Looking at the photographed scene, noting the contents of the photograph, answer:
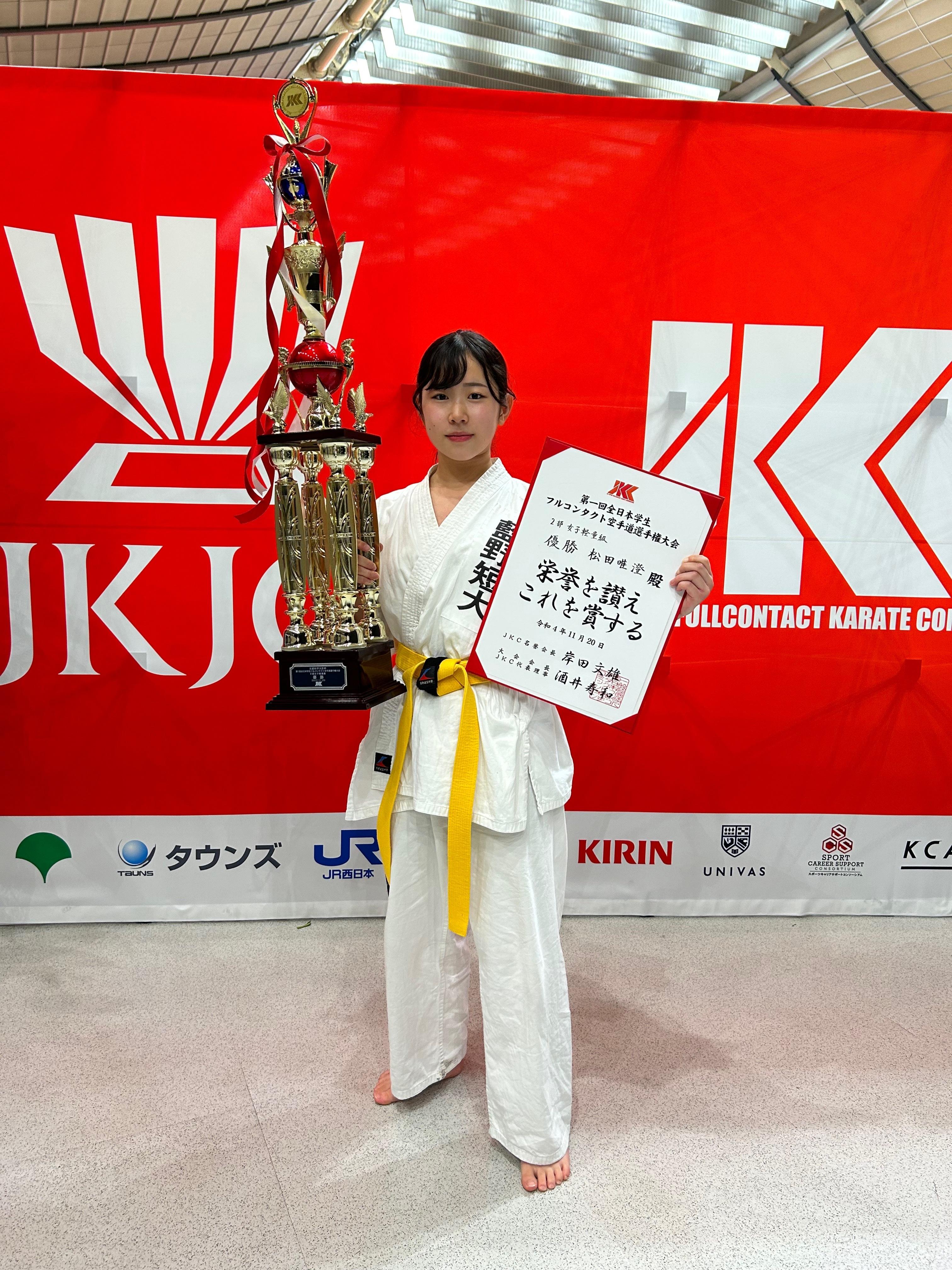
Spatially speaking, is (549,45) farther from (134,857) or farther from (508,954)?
(508,954)

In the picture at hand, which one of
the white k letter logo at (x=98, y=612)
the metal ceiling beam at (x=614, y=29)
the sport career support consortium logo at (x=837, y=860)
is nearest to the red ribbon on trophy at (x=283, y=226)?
the white k letter logo at (x=98, y=612)

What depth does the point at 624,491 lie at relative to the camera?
1476 millimetres

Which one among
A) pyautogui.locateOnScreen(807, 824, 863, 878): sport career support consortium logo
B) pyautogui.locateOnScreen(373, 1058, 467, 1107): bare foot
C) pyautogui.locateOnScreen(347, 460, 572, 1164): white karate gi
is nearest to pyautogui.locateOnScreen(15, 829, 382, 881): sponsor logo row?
pyautogui.locateOnScreen(373, 1058, 467, 1107): bare foot

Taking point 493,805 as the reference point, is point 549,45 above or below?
above

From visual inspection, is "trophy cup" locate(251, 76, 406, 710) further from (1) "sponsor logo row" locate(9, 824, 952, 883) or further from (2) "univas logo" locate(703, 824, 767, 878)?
(2) "univas logo" locate(703, 824, 767, 878)

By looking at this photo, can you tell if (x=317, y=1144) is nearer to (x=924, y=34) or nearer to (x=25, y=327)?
(x=25, y=327)

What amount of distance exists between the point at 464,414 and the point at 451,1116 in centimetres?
138

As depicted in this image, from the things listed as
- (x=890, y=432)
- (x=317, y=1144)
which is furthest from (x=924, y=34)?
(x=317, y=1144)

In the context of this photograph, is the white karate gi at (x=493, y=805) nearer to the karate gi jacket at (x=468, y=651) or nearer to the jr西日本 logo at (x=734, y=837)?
the karate gi jacket at (x=468, y=651)

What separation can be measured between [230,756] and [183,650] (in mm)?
342

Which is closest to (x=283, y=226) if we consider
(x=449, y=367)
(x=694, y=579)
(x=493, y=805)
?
(x=449, y=367)

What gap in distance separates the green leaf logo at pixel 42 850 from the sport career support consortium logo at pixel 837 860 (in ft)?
7.40

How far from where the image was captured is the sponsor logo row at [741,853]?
257 cm

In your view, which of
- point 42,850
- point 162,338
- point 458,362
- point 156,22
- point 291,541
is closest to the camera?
point 458,362
